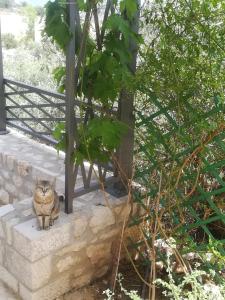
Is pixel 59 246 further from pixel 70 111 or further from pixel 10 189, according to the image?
pixel 10 189

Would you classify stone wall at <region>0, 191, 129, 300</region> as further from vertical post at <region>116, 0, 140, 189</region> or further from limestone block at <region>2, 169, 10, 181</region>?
limestone block at <region>2, 169, 10, 181</region>

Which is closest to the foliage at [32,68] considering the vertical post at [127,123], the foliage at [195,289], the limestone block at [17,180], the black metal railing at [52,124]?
the black metal railing at [52,124]

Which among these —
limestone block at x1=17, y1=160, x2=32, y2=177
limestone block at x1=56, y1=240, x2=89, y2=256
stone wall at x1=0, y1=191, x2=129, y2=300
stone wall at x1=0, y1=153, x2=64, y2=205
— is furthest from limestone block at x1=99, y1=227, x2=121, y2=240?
limestone block at x1=17, y1=160, x2=32, y2=177

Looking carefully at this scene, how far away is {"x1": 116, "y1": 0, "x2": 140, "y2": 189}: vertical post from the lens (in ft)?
8.38

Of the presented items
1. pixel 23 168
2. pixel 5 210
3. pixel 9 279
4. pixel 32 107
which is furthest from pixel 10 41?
pixel 9 279

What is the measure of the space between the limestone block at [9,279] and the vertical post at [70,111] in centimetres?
64

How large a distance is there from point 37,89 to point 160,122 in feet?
5.76

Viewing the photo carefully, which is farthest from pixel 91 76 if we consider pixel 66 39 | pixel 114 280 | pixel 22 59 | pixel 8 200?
pixel 22 59

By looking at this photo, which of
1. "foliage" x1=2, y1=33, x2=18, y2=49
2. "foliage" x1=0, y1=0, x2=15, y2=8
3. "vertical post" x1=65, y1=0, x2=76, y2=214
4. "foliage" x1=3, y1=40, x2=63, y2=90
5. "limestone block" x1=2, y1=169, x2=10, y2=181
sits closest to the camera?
"vertical post" x1=65, y1=0, x2=76, y2=214

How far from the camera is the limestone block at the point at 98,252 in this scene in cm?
283

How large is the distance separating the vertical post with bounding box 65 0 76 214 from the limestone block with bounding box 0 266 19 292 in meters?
0.64

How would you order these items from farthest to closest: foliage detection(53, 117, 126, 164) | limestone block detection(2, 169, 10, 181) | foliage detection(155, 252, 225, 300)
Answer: limestone block detection(2, 169, 10, 181)
foliage detection(53, 117, 126, 164)
foliage detection(155, 252, 225, 300)

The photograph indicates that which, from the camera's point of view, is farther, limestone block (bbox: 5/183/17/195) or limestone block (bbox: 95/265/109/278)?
limestone block (bbox: 5/183/17/195)

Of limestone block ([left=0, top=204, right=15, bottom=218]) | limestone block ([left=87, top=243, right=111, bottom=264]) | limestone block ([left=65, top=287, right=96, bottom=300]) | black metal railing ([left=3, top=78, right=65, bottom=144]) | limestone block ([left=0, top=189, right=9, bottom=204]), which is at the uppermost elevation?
black metal railing ([left=3, top=78, right=65, bottom=144])
